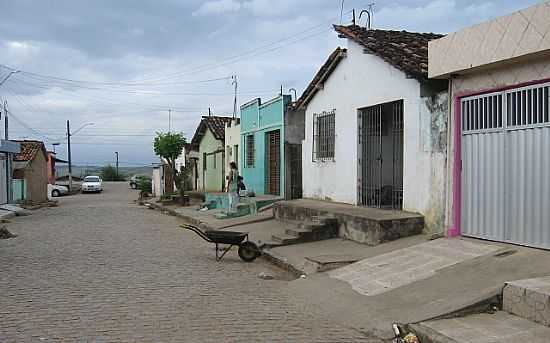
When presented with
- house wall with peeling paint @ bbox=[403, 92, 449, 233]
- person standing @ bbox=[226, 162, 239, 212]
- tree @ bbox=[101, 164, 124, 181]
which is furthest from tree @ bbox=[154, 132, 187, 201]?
tree @ bbox=[101, 164, 124, 181]

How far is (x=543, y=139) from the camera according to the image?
312 inches

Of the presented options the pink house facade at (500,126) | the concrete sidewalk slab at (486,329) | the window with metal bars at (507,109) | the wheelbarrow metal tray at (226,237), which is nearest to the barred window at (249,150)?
the wheelbarrow metal tray at (226,237)

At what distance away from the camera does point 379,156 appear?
13406 mm

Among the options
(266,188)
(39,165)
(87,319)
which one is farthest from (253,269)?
(39,165)

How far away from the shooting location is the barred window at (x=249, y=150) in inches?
971

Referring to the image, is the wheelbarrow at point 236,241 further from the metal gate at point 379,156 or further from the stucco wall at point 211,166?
the stucco wall at point 211,166

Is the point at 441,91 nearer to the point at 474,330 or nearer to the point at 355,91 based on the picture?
the point at 355,91

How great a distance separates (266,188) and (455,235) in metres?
13.4

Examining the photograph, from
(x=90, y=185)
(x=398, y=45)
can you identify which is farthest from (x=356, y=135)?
(x=90, y=185)

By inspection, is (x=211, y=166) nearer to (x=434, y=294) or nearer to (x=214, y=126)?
(x=214, y=126)

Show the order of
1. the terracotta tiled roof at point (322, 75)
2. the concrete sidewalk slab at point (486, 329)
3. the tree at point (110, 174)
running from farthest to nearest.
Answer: the tree at point (110, 174) → the terracotta tiled roof at point (322, 75) → the concrete sidewalk slab at point (486, 329)

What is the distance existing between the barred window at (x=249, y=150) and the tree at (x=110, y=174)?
2216 inches

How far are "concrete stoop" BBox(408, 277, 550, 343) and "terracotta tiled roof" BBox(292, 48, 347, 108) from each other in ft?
29.8

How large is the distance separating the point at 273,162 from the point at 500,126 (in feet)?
45.2
